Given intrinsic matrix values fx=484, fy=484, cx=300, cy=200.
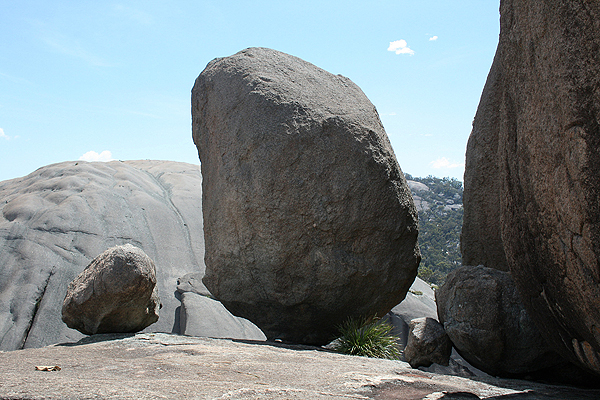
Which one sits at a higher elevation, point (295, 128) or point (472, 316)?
point (295, 128)

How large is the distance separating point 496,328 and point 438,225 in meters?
38.9

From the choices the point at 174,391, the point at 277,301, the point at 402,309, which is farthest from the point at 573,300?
the point at 402,309

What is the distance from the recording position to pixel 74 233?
13938mm

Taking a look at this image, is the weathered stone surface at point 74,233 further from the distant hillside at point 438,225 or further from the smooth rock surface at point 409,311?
the distant hillside at point 438,225

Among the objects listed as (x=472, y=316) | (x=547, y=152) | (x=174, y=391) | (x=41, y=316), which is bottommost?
(x=41, y=316)

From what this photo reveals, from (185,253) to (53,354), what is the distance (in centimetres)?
1060

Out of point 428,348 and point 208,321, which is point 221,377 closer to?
point 428,348

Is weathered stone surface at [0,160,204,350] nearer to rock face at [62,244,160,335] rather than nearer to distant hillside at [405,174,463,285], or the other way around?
rock face at [62,244,160,335]

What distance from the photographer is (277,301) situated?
6.62m

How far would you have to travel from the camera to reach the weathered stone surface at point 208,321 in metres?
12.5

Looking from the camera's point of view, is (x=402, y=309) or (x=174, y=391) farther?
(x=402, y=309)

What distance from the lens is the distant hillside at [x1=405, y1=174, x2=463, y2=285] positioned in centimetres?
2935

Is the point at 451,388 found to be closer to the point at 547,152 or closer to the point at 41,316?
the point at 547,152

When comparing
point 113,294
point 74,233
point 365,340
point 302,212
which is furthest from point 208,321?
point 302,212
